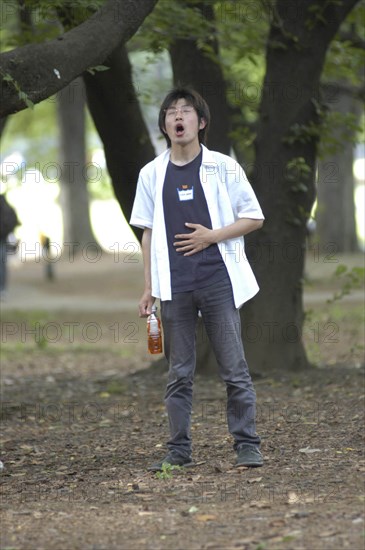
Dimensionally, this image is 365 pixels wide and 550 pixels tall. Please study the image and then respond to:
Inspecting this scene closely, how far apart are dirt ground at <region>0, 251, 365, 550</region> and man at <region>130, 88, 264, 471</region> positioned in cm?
44

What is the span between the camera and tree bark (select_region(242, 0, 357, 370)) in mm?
9734

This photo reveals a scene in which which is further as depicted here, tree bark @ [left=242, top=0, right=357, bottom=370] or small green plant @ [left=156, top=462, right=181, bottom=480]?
tree bark @ [left=242, top=0, right=357, bottom=370]

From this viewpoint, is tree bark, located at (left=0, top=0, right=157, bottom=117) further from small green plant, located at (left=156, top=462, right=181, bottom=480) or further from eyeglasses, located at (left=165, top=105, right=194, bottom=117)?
small green plant, located at (left=156, top=462, right=181, bottom=480)

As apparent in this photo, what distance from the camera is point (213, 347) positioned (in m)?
5.83

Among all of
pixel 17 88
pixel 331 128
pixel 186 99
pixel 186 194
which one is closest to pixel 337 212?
pixel 331 128

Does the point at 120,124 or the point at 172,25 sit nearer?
the point at 172,25

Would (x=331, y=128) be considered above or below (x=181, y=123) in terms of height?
above

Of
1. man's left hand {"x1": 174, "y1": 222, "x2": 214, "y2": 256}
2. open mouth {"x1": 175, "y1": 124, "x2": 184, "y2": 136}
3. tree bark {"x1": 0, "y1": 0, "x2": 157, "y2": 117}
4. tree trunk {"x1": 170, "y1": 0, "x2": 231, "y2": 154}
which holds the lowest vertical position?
man's left hand {"x1": 174, "y1": 222, "x2": 214, "y2": 256}

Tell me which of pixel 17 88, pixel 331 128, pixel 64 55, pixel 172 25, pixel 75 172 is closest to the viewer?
pixel 17 88

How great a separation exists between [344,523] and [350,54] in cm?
767

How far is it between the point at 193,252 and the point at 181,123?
0.73 meters

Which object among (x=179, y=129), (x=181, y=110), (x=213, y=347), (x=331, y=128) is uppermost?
(x=331, y=128)

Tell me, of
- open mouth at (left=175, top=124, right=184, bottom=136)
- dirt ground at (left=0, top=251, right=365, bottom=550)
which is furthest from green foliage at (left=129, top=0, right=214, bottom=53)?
open mouth at (left=175, top=124, right=184, bottom=136)

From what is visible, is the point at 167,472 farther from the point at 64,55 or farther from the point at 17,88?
the point at 64,55
